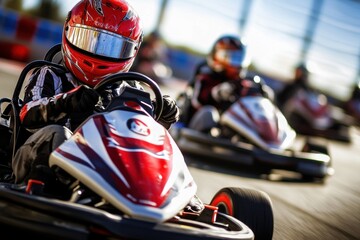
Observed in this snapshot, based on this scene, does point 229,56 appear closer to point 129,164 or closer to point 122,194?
point 129,164

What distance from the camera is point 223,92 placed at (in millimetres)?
7160

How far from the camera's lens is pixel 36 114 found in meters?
3.01

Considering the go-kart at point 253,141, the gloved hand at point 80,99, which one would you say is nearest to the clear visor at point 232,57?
the go-kart at point 253,141

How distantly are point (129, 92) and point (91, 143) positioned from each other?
1.23ft

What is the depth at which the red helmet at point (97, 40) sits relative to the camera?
10.8 ft

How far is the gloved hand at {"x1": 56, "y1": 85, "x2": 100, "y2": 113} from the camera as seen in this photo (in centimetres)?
279

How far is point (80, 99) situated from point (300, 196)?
2.85 m

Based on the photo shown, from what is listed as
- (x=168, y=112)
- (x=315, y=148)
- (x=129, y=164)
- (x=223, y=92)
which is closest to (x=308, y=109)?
(x=223, y=92)

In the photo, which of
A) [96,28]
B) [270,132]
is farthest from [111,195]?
[270,132]

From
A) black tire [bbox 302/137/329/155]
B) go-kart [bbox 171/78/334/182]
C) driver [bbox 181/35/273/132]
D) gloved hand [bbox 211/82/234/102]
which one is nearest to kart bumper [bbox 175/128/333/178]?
go-kart [bbox 171/78/334/182]

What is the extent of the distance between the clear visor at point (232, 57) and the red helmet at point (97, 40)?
3.94 m

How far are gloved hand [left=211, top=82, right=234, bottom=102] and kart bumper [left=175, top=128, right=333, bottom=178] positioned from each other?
3.13 feet

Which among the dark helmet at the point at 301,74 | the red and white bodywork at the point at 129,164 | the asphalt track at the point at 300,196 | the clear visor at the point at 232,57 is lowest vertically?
the asphalt track at the point at 300,196

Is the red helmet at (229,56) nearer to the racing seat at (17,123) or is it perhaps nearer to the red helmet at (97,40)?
the red helmet at (97,40)
